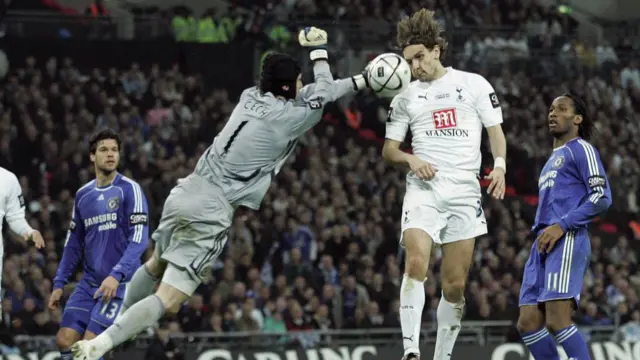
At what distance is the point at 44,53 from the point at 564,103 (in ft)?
51.5

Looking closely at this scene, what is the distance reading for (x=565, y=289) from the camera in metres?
10.6

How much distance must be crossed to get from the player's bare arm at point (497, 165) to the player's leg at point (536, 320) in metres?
0.72

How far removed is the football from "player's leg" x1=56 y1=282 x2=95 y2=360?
146 inches

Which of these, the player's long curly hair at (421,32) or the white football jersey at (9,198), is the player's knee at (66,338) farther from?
the player's long curly hair at (421,32)

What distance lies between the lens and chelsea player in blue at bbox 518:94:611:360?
10.6 m

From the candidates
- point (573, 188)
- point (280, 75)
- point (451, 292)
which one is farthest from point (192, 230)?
point (573, 188)

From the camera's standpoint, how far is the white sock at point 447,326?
10961 millimetres

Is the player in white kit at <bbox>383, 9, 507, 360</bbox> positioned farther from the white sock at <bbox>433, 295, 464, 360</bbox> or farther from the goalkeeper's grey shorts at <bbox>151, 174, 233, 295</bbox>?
the goalkeeper's grey shorts at <bbox>151, 174, 233, 295</bbox>

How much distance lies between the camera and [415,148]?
36.9 ft

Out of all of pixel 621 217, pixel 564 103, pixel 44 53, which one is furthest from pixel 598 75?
pixel 564 103

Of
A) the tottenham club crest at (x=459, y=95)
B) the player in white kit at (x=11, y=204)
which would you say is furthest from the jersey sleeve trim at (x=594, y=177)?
the player in white kit at (x=11, y=204)

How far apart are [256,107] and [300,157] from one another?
13.4m

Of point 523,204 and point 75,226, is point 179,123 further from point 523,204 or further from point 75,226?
point 75,226

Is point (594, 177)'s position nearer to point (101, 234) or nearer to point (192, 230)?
point (192, 230)
